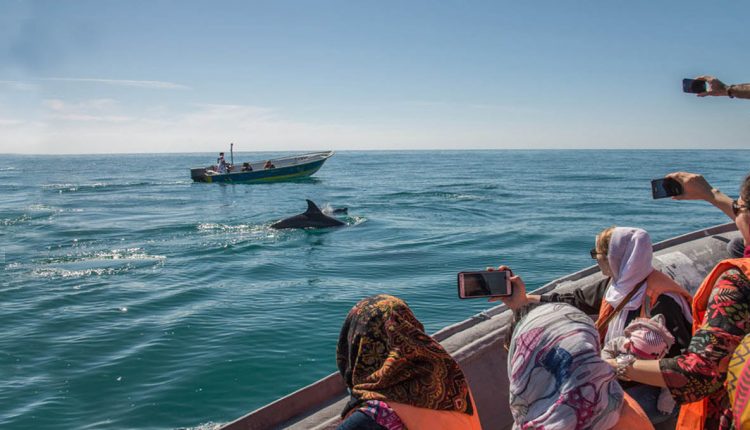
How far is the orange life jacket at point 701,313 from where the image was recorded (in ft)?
8.61

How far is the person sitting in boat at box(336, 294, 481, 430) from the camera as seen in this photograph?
2271 mm

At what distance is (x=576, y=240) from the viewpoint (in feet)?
75.3

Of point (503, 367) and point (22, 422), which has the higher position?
point (503, 367)

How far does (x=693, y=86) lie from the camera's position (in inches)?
153

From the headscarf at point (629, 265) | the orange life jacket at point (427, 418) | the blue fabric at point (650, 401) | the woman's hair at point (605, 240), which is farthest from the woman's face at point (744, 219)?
the orange life jacket at point (427, 418)

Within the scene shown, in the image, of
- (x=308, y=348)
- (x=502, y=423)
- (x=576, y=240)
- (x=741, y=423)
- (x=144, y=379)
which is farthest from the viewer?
(x=576, y=240)

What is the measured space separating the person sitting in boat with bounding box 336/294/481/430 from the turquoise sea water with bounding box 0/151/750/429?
23.2 feet

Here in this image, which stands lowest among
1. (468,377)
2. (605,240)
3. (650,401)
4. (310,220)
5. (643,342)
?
(310,220)

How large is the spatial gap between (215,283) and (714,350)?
1601cm

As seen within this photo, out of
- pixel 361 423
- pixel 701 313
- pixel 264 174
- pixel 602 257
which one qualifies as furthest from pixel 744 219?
pixel 264 174

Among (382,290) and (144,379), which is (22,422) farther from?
(382,290)

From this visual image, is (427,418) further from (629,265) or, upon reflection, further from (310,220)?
(310,220)

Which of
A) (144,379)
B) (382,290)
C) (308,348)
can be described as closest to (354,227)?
(382,290)

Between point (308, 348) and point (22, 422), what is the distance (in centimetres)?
488
